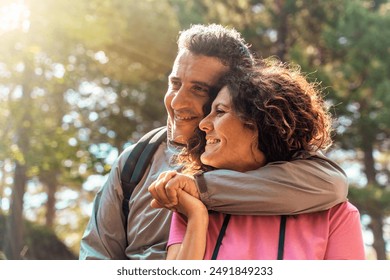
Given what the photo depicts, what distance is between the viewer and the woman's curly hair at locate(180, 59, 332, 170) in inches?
61.5

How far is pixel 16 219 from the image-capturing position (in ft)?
33.8

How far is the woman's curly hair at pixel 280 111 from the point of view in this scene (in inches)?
61.5

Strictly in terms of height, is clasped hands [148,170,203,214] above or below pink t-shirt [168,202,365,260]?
above

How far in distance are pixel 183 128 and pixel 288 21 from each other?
37.2 ft

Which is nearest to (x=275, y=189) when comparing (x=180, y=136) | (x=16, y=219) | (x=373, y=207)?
(x=180, y=136)

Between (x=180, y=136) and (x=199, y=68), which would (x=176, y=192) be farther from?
(x=199, y=68)

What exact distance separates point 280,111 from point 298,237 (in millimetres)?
335

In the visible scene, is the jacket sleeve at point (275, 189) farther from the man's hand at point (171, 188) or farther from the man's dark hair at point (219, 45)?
the man's dark hair at point (219, 45)

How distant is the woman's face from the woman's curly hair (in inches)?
0.7

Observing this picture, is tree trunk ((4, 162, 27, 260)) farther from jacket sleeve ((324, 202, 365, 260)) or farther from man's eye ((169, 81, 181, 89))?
jacket sleeve ((324, 202, 365, 260))

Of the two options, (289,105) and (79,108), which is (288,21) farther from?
(289,105)

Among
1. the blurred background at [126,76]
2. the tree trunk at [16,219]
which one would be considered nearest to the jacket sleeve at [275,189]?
the blurred background at [126,76]

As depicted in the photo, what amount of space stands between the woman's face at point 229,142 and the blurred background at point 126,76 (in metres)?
7.52

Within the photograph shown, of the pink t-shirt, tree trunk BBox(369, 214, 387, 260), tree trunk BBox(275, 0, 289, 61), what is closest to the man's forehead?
the pink t-shirt
